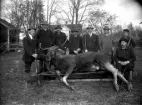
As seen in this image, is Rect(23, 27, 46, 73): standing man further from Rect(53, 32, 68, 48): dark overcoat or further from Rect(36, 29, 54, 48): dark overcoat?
Rect(53, 32, 68, 48): dark overcoat

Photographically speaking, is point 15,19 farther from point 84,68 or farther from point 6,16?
point 84,68

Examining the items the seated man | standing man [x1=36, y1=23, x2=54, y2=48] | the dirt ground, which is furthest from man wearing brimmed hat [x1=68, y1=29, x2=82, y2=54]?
the seated man

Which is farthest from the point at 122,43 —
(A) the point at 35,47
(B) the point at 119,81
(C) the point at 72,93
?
(A) the point at 35,47

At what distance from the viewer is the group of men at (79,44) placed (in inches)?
243

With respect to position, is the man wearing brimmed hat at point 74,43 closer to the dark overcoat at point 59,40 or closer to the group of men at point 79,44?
the group of men at point 79,44

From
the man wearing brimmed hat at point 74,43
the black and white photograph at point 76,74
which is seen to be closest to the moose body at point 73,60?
the black and white photograph at point 76,74

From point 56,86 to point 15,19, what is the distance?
72.0 feet

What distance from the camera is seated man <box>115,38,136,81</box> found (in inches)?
239

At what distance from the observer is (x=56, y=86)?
620cm

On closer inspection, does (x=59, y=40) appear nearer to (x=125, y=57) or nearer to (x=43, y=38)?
(x=43, y=38)

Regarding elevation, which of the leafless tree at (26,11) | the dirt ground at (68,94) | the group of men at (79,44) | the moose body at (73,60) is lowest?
the dirt ground at (68,94)

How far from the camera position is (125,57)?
6.16 meters

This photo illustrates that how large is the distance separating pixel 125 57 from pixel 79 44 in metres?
3.12

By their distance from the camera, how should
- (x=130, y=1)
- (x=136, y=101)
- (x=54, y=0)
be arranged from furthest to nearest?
(x=54, y=0), (x=136, y=101), (x=130, y=1)
